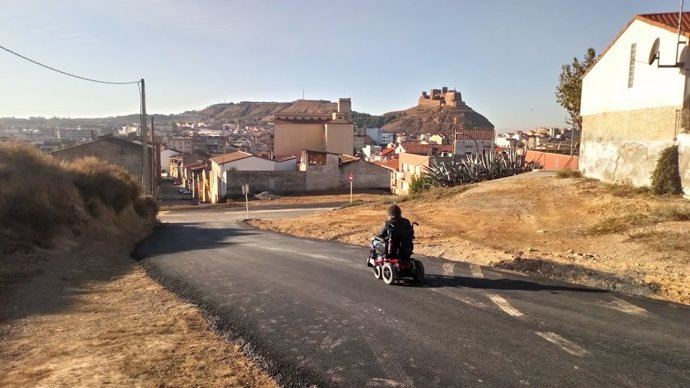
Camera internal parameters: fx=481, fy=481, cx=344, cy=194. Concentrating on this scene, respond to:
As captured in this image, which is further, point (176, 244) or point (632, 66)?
point (176, 244)

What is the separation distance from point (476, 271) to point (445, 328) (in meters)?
3.62

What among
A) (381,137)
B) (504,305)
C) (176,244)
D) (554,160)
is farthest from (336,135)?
(381,137)

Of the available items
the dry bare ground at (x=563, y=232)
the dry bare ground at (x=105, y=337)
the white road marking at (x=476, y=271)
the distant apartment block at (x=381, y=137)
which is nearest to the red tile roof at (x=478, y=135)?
the dry bare ground at (x=563, y=232)

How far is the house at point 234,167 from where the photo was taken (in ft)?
173

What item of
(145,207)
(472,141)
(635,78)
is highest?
(635,78)

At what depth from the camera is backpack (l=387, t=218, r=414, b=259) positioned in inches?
335

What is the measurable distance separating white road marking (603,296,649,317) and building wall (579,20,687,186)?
9362 mm

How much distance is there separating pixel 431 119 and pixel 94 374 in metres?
191

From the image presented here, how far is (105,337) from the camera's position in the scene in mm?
6250

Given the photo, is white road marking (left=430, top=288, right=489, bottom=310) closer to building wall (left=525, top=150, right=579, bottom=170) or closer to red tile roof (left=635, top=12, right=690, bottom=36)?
red tile roof (left=635, top=12, right=690, bottom=36)

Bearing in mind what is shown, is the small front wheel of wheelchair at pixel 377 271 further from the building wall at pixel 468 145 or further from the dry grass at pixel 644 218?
the building wall at pixel 468 145

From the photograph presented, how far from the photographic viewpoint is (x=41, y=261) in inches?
452

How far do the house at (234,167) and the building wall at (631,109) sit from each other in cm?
3873

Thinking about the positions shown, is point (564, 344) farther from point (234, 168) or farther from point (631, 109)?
point (234, 168)
